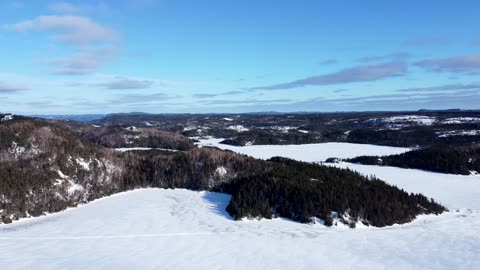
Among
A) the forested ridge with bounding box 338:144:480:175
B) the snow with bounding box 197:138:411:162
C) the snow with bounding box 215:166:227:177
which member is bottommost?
the snow with bounding box 197:138:411:162

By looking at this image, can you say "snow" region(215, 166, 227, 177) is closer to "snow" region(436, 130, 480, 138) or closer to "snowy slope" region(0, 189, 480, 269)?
"snowy slope" region(0, 189, 480, 269)

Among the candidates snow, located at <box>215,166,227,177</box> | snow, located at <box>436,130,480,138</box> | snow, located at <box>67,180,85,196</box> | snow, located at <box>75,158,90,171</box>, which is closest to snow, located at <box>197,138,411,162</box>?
snow, located at <box>436,130,480,138</box>

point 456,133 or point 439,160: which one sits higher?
point 456,133

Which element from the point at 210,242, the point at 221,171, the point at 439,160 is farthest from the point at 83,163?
the point at 439,160

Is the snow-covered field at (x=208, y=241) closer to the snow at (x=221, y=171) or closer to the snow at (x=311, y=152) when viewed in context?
the snow at (x=221, y=171)

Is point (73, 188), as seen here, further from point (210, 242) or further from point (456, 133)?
point (456, 133)
